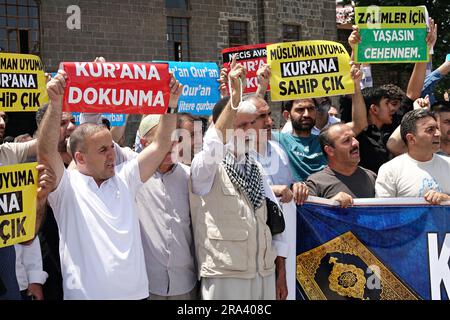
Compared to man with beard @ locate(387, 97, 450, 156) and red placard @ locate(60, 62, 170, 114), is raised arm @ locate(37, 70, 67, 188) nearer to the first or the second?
red placard @ locate(60, 62, 170, 114)

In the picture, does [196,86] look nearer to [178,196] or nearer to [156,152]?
[178,196]

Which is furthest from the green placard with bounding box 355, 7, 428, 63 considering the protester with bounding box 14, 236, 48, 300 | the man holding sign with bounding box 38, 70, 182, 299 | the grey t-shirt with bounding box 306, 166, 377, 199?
the protester with bounding box 14, 236, 48, 300

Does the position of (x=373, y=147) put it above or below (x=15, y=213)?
above

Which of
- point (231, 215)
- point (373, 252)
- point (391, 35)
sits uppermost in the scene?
point (391, 35)

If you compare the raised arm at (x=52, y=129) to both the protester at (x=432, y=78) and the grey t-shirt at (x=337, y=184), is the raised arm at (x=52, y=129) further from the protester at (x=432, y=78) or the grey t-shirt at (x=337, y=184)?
the protester at (x=432, y=78)

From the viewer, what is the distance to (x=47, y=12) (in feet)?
62.9

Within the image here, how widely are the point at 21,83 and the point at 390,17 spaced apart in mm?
3825

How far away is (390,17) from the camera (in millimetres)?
7406

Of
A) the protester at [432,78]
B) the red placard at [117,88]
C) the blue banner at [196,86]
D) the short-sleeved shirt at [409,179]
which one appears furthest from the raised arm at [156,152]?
the blue banner at [196,86]

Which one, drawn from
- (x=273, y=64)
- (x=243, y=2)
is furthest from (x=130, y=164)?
(x=243, y=2)

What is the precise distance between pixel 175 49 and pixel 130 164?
18.3 m

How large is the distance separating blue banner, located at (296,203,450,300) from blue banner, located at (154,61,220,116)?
376cm

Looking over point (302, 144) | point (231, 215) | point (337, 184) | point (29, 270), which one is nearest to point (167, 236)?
point (231, 215)

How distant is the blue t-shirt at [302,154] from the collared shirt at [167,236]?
1.33 m
